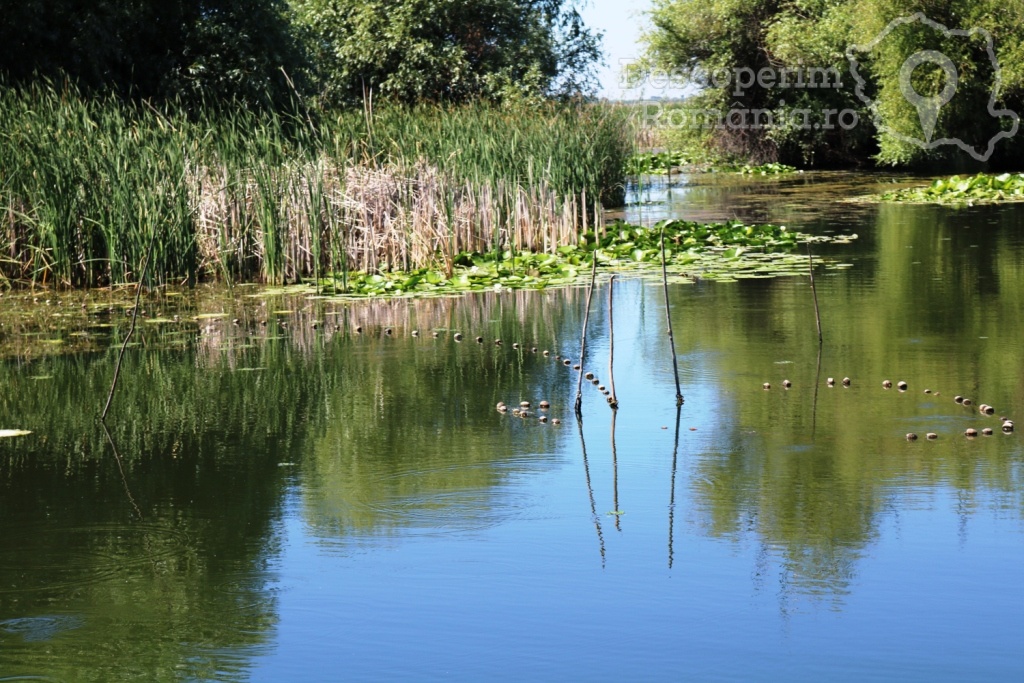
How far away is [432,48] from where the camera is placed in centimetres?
2642

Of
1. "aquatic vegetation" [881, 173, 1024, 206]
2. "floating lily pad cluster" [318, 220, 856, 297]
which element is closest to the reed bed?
"floating lily pad cluster" [318, 220, 856, 297]

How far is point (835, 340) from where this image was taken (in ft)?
26.0

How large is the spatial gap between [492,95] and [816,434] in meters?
21.2

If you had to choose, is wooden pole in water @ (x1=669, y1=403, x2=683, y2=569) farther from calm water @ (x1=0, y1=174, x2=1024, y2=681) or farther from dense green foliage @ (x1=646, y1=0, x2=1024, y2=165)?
dense green foliage @ (x1=646, y1=0, x2=1024, y2=165)

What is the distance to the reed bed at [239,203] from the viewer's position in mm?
10680

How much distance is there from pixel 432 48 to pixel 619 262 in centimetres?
1529

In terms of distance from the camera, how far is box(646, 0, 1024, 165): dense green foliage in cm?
2266

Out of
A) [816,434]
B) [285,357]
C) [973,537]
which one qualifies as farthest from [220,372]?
[973,537]

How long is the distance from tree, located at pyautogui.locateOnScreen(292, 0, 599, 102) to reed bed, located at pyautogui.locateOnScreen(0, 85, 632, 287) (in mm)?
13302

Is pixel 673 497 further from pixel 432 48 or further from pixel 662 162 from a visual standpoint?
pixel 662 162

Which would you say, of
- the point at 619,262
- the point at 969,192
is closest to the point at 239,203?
the point at 619,262

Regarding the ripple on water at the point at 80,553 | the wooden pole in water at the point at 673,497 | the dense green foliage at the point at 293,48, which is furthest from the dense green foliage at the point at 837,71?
the ripple on water at the point at 80,553

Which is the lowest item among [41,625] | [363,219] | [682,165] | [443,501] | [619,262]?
[41,625]

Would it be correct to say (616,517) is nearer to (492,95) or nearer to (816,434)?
(816,434)
